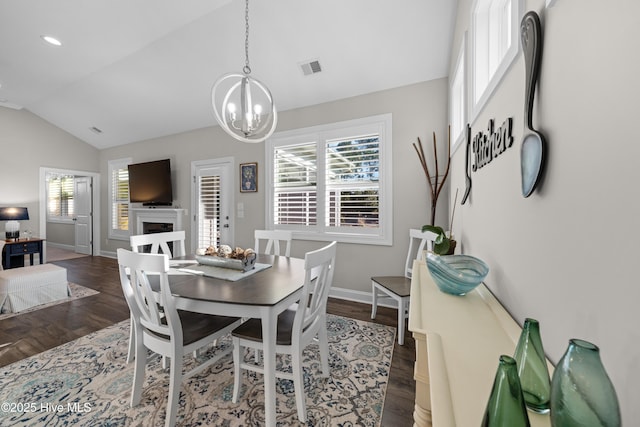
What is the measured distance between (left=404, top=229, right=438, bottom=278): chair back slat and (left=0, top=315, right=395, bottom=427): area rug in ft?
2.94

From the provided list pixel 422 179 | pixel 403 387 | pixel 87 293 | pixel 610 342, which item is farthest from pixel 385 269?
pixel 87 293

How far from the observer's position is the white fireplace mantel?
190 inches

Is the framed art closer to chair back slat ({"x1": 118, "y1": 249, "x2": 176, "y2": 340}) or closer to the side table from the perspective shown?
chair back slat ({"x1": 118, "y1": 249, "x2": 176, "y2": 340})

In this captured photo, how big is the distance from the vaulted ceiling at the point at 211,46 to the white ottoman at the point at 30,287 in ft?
9.49

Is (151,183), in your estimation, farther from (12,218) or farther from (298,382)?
(298,382)

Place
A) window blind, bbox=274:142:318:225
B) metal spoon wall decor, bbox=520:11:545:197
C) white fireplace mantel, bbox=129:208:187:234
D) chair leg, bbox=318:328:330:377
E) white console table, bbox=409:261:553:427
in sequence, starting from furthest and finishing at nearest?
white fireplace mantel, bbox=129:208:187:234 < window blind, bbox=274:142:318:225 < chair leg, bbox=318:328:330:377 < metal spoon wall decor, bbox=520:11:545:197 < white console table, bbox=409:261:553:427

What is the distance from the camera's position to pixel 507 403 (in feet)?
1.25

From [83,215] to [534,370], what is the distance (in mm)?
8687

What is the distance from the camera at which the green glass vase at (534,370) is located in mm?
519

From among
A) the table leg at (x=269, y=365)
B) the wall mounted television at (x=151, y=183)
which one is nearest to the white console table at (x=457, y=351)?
the table leg at (x=269, y=365)

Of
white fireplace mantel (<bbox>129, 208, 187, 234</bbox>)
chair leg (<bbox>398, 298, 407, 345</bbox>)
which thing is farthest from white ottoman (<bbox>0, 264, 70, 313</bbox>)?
chair leg (<bbox>398, 298, 407, 345</bbox>)

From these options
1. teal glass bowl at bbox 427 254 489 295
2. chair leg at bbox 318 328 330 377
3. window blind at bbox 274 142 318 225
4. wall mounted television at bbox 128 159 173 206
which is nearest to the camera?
teal glass bowl at bbox 427 254 489 295

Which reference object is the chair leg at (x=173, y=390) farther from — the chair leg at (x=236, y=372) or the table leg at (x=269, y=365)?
the table leg at (x=269, y=365)

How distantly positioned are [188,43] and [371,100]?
2322 mm
